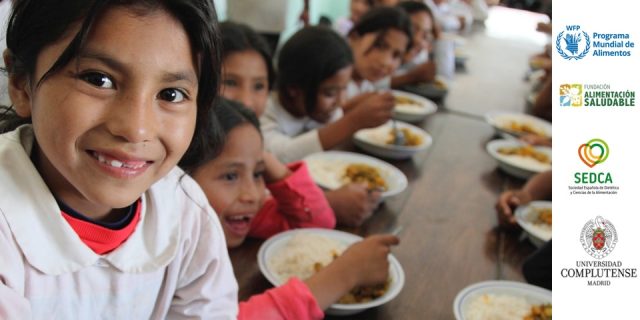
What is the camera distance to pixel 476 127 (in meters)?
2.19

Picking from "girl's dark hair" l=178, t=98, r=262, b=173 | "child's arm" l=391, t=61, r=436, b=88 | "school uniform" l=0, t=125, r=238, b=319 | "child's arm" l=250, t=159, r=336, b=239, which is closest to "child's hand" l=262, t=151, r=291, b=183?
"child's arm" l=250, t=159, r=336, b=239

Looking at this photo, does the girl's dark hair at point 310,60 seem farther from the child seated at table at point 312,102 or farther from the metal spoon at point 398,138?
the metal spoon at point 398,138

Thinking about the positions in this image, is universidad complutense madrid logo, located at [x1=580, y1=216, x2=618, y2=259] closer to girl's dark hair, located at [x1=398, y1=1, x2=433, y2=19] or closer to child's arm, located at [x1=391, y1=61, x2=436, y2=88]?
child's arm, located at [x1=391, y1=61, x2=436, y2=88]

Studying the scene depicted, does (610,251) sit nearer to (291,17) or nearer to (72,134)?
(72,134)

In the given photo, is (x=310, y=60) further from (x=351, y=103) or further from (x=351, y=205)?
(x=351, y=205)

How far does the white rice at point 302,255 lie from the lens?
1045mm

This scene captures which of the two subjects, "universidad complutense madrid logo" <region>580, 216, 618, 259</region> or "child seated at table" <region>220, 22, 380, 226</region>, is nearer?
"universidad complutense madrid logo" <region>580, 216, 618, 259</region>

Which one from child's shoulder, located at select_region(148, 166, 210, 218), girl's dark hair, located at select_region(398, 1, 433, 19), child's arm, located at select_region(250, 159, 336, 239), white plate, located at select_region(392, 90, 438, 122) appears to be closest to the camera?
child's shoulder, located at select_region(148, 166, 210, 218)

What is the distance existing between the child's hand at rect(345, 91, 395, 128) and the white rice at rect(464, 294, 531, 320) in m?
0.82

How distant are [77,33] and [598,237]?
578 mm

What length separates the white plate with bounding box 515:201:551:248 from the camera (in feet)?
4.13

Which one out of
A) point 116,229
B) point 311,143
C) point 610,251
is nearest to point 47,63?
point 116,229

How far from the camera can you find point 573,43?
0.56m

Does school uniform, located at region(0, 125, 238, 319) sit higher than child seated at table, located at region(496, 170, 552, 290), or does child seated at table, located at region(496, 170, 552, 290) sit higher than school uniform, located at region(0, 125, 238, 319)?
school uniform, located at region(0, 125, 238, 319)
